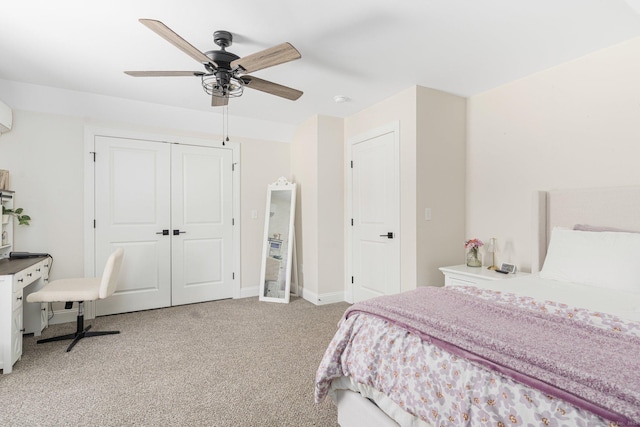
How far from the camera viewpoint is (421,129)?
3125 mm

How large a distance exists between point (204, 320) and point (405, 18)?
3282 millimetres

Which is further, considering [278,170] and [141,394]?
[278,170]

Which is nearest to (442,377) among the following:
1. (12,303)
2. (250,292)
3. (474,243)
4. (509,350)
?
(509,350)

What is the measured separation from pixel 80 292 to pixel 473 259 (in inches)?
142

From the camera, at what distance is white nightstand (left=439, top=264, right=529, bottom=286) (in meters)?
2.71

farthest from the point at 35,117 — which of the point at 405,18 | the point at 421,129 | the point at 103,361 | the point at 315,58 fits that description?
the point at 421,129

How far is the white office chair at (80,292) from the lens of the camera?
265 cm

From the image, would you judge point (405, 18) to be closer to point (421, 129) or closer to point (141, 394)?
point (421, 129)

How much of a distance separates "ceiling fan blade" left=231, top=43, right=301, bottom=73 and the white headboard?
2292 mm

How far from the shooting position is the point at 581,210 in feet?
8.04

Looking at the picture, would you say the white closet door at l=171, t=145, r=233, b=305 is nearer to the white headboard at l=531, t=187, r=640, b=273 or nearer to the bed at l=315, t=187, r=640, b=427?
the bed at l=315, t=187, r=640, b=427

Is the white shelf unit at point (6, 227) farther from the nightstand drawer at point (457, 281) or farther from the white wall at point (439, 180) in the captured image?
the nightstand drawer at point (457, 281)

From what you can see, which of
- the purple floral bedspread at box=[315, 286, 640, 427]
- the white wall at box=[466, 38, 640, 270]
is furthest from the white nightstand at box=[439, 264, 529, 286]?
the purple floral bedspread at box=[315, 286, 640, 427]

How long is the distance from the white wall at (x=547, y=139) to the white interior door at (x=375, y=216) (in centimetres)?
82
